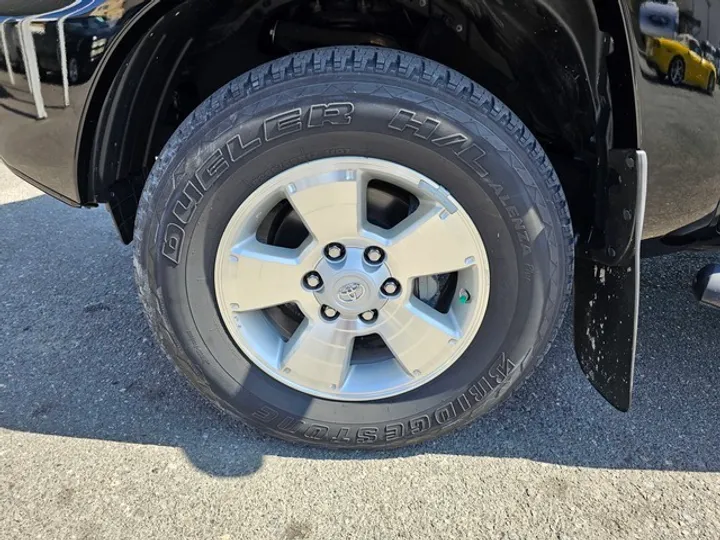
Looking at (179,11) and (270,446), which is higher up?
(179,11)

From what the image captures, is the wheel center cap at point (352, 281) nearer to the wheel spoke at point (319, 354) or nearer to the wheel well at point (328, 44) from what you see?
the wheel spoke at point (319, 354)

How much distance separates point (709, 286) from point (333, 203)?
1243 millimetres

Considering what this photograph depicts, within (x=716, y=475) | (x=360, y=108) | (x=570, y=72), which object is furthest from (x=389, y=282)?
(x=716, y=475)

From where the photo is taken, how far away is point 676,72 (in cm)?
157

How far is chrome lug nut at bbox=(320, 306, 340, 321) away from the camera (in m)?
1.81


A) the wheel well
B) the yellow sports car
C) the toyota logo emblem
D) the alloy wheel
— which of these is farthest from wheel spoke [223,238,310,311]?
the yellow sports car

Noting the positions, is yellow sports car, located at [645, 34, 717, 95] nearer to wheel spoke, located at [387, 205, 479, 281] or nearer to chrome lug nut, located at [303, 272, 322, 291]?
wheel spoke, located at [387, 205, 479, 281]

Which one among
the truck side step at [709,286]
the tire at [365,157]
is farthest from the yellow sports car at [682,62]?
the truck side step at [709,286]

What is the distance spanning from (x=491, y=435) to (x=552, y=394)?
332 mm

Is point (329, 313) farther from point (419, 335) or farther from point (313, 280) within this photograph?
point (419, 335)

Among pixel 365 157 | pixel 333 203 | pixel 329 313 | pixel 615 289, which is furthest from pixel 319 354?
pixel 615 289

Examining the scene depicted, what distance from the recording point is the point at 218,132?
1.64m

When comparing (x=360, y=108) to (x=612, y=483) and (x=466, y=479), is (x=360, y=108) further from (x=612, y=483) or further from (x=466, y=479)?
(x=612, y=483)

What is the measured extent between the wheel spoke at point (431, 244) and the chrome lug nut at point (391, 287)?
1.1 inches
